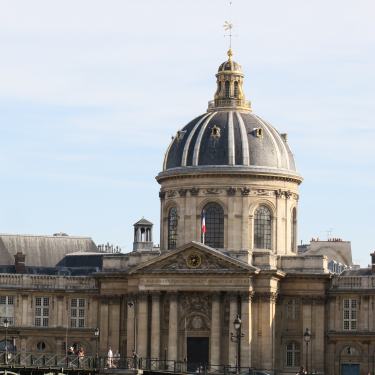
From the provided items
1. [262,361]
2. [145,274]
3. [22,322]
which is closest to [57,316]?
[22,322]

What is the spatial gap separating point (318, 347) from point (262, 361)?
5456mm

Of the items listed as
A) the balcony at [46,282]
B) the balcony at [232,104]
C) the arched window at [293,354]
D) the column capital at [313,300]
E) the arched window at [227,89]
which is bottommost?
the arched window at [293,354]

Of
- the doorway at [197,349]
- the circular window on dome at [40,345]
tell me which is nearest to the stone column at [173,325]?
the doorway at [197,349]

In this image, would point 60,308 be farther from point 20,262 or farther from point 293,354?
point 293,354

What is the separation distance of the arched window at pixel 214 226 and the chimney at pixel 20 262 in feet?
55.3

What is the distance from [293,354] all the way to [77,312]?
18529 mm

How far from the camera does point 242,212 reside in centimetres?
10856

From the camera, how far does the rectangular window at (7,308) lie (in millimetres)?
111250

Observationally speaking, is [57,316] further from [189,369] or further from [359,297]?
[359,297]

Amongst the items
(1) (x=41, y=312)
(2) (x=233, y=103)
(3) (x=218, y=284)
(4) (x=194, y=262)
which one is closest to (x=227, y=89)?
(2) (x=233, y=103)

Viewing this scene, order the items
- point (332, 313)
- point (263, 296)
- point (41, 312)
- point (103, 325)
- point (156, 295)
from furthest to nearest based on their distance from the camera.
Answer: point (41, 312) < point (103, 325) < point (332, 313) < point (156, 295) < point (263, 296)

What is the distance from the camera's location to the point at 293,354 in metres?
107

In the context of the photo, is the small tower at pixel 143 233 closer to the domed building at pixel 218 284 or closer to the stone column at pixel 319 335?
the domed building at pixel 218 284

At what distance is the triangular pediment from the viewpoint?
336 ft
